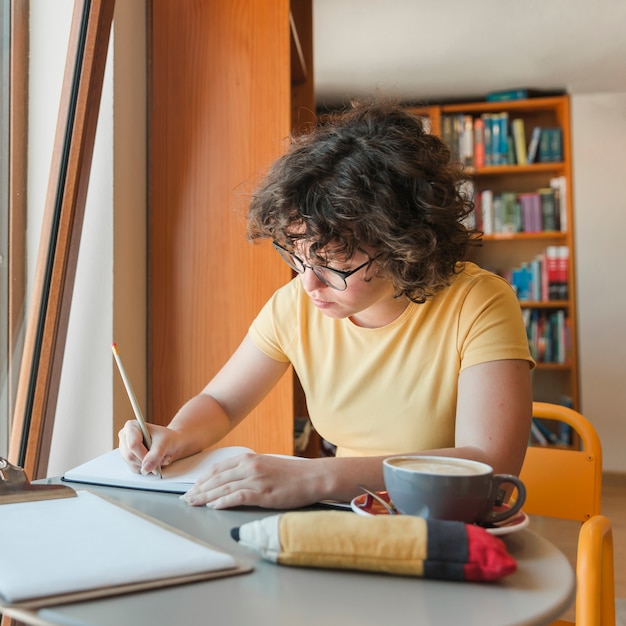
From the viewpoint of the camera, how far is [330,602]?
542 mm

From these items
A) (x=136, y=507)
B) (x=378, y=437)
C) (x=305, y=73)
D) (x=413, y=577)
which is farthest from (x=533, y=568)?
(x=305, y=73)

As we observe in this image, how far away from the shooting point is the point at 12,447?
5.34 ft

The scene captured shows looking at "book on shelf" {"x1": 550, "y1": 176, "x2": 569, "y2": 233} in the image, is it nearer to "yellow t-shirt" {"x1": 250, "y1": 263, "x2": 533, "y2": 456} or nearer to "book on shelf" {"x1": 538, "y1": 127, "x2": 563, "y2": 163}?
"book on shelf" {"x1": 538, "y1": 127, "x2": 563, "y2": 163}

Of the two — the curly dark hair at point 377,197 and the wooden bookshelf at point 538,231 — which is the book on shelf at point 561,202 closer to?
the wooden bookshelf at point 538,231

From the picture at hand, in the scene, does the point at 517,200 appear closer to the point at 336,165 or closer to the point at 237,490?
the point at 336,165

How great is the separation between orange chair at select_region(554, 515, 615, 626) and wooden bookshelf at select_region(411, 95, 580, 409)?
3763mm

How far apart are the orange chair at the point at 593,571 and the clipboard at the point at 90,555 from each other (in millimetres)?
325

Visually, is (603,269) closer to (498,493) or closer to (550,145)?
(550,145)

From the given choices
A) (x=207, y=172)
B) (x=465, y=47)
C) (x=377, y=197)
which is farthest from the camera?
(x=465, y=47)

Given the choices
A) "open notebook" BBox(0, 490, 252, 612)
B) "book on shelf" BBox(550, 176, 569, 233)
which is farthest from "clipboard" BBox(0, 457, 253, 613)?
"book on shelf" BBox(550, 176, 569, 233)

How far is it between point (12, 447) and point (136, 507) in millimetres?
950

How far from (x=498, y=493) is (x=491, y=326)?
1.58 ft

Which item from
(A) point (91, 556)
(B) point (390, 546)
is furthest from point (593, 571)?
(A) point (91, 556)

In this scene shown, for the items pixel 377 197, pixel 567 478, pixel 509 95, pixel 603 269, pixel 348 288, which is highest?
pixel 509 95
